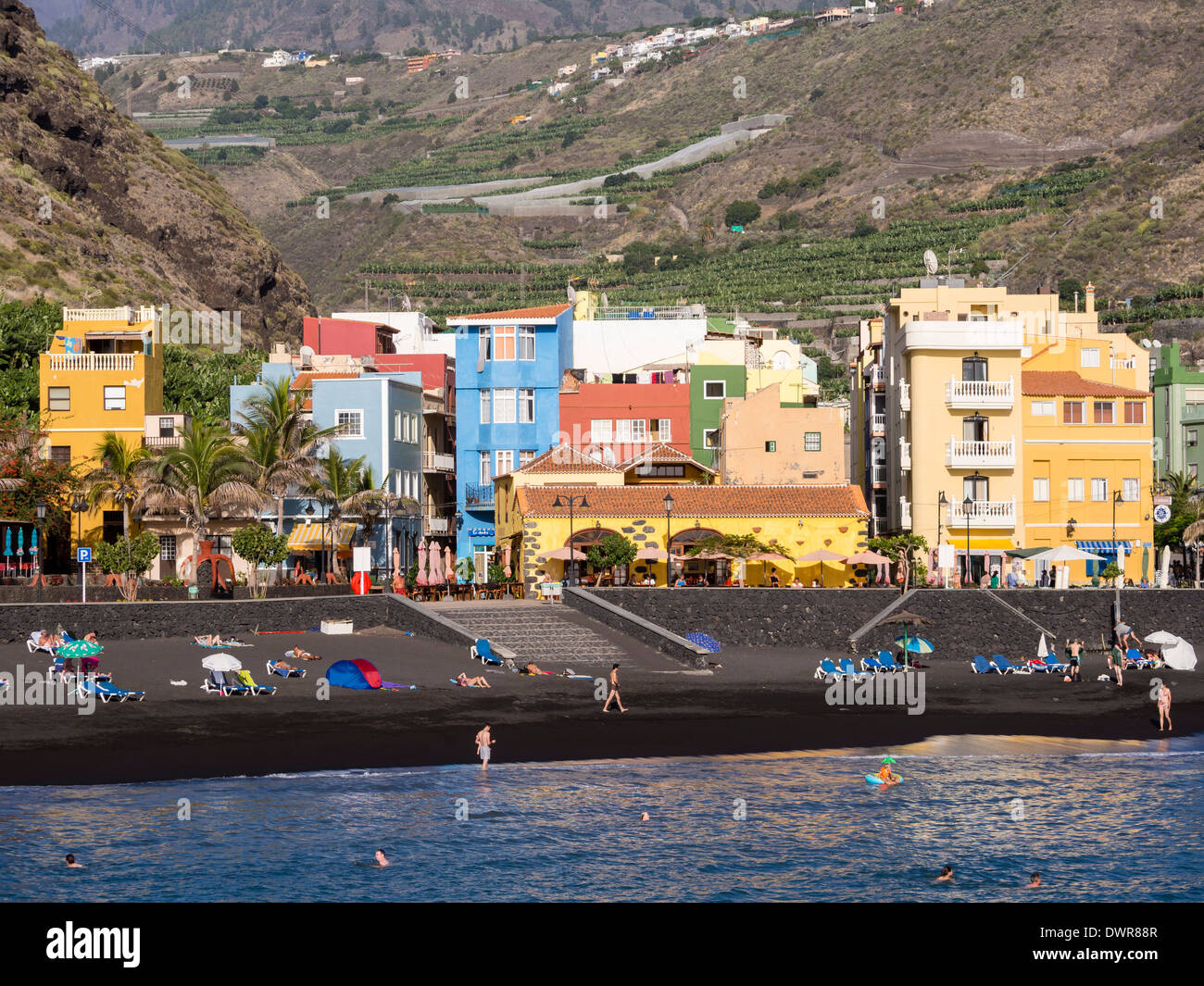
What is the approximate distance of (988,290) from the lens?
7581 cm

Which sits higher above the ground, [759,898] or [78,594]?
[78,594]

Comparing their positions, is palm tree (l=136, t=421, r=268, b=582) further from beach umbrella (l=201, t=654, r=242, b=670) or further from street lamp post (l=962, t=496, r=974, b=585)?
street lamp post (l=962, t=496, r=974, b=585)

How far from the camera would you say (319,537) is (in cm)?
6438

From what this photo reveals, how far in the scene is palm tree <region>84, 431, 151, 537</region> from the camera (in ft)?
196

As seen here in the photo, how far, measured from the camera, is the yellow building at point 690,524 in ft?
197

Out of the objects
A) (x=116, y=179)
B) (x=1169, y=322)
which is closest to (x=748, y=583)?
(x=1169, y=322)

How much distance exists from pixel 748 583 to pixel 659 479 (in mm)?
10134

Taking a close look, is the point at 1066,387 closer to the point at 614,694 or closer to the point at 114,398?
the point at 614,694

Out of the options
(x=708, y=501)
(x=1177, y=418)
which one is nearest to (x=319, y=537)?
(x=708, y=501)

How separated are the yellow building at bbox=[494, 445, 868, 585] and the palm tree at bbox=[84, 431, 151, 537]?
51.4ft

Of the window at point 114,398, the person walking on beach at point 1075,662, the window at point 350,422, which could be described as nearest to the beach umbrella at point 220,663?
the person walking on beach at point 1075,662

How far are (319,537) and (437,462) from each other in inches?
470

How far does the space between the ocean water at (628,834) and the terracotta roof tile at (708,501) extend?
1008 inches
